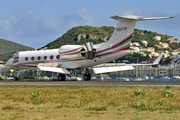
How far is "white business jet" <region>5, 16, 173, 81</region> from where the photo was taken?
38969 mm

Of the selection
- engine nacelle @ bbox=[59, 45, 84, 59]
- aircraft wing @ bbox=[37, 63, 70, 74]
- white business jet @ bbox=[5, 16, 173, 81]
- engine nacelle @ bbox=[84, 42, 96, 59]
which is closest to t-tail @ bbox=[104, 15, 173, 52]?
white business jet @ bbox=[5, 16, 173, 81]

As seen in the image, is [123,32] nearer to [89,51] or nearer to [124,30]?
[124,30]

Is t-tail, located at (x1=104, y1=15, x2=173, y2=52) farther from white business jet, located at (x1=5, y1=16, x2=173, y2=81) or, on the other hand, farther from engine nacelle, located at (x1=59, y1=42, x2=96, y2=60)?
engine nacelle, located at (x1=59, y1=42, x2=96, y2=60)

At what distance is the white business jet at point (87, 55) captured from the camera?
39.0m

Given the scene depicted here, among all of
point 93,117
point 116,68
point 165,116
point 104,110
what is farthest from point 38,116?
point 116,68

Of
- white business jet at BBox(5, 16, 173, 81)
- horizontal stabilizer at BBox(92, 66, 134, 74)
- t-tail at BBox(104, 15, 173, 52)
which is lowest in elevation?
horizontal stabilizer at BBox(92, 66, 134, 74)

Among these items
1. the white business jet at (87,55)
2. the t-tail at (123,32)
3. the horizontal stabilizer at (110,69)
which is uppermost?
the t-tail at (123,32)

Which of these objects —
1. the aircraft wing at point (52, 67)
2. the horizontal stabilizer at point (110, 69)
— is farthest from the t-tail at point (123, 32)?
the aircraft wing at point (52, 67)

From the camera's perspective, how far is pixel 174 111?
12.2 metres

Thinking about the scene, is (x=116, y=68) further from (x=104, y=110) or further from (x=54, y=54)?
(x=104, y=110)

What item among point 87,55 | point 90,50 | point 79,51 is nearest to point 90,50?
point 90,50

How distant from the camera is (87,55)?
4075 centimetres

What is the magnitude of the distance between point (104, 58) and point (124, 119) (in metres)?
29.8

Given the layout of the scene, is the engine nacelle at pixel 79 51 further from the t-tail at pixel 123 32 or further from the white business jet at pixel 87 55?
the t-tail at pixel 123 32
